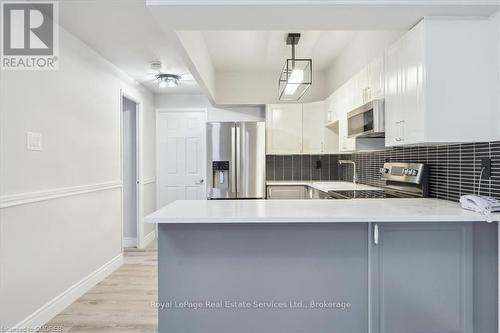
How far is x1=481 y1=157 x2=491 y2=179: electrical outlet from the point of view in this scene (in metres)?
1.91

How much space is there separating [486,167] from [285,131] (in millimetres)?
2920

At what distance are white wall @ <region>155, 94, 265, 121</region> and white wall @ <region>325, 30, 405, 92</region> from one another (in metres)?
1.25

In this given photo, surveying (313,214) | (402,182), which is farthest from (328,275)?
(402,182)

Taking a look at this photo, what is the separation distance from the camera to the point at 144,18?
245 cm

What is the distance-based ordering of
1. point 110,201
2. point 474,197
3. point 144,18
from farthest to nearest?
point 110,201, point 144,18, point 474,197

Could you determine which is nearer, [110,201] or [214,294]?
[214,294]

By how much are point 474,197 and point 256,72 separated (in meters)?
3.62

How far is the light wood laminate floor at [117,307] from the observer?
7.72 ft

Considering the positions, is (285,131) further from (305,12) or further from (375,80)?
(305,12)

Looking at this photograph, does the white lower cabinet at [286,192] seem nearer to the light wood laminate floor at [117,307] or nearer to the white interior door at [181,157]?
the white interior door at [181,157]

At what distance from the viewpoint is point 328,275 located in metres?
1.83

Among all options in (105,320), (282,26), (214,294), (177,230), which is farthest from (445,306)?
(105,320)

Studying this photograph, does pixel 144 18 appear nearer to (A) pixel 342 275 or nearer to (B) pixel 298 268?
(B) pixel 298 268

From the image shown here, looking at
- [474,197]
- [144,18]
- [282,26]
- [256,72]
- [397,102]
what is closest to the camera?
[474,197]
